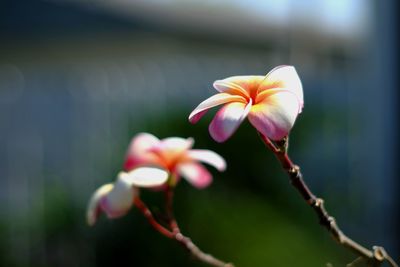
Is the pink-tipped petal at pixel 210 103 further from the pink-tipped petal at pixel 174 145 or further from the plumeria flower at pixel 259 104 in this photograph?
the pink-tipped petal at pixel 174 145

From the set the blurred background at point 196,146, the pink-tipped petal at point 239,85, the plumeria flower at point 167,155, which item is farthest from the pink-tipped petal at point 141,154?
the blurred background at point 196,146

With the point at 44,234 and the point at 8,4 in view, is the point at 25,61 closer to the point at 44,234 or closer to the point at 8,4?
the point at 8,4

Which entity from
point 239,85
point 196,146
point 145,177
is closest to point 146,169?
point 145,177

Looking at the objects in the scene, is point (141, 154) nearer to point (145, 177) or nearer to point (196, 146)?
point (145, 177)

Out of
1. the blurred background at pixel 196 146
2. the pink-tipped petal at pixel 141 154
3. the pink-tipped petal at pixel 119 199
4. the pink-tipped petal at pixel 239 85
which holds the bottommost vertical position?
the blurred background at pixel 196 146

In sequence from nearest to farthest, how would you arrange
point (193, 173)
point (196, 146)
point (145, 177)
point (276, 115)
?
point (276, 115), point (145, 177), point (193, 173), point (196, 146)

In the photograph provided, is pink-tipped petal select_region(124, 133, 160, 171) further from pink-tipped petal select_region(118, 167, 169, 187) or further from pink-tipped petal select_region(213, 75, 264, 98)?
pink-tipped petal select_region(213, 75, 264, 98)
